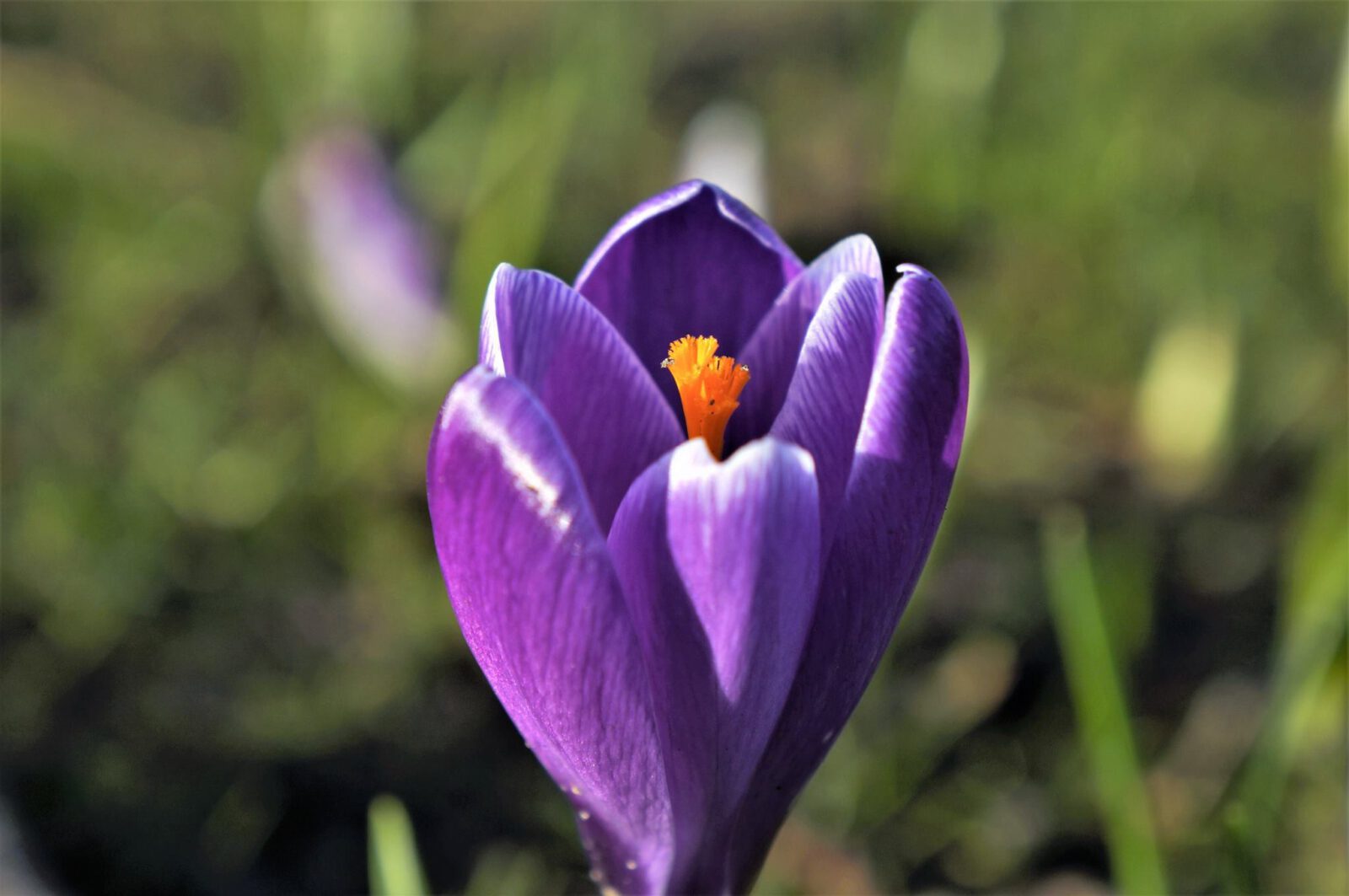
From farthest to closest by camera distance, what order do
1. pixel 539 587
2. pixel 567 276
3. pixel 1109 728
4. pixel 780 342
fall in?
pixel 567 276, pixel 1109 728, pixel 780 342, pixel 539 587

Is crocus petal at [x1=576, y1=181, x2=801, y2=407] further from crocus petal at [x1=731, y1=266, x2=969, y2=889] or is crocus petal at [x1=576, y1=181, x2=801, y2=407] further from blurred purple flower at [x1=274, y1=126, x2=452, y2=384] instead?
blurred purple flower at [x1=274, y1=126, x2=452, y2=384]

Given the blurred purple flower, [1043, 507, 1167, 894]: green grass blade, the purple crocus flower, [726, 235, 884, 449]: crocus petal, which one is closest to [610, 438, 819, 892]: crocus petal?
the purple crocus flower

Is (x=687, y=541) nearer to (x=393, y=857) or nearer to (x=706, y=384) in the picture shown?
(x=706, y=384)

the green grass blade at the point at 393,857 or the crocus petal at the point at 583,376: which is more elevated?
the crocus petal at the point at 583,376

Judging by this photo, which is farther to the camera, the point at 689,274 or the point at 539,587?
the point at 689,274

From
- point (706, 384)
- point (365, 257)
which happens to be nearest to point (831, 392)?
point (706, 384)

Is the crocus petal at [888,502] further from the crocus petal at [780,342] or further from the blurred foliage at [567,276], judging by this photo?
the blurred foliage at [567,276]

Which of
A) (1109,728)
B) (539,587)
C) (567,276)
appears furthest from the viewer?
(567,276)

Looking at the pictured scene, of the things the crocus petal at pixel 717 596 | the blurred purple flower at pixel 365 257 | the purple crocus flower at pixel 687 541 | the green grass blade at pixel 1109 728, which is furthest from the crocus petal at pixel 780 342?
the blurred purple flower at pixel 365 257
